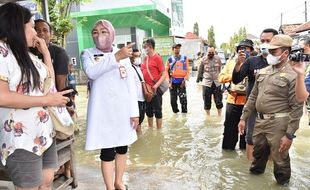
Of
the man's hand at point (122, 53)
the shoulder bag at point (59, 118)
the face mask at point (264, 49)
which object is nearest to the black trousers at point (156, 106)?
the face mask at point (264, 49)

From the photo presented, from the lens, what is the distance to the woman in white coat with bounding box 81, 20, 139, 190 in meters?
3.26

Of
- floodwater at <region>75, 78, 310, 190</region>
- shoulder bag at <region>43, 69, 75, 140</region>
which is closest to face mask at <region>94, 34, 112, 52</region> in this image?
shoulder bag at <region>43, 69, 75, 140</region>

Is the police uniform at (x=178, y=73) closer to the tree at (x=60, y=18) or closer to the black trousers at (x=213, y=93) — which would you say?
the black trousers at (x=213, y=93)

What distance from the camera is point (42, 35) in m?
3.46

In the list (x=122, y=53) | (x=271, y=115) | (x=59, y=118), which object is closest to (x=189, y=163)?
(x=271, y=115)

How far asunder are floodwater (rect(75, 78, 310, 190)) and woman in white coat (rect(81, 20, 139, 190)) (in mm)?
789

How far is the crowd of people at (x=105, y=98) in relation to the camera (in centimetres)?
212

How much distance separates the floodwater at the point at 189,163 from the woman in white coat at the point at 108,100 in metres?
0.79

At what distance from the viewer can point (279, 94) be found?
366 centimetres

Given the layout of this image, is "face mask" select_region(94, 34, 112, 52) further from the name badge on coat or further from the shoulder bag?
the shoulder bag

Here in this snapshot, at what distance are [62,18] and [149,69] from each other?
18.4 ft

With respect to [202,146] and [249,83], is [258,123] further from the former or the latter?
[202,146]

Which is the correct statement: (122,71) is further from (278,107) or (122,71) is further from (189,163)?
(189,163)

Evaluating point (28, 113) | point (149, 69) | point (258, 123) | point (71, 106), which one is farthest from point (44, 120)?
point (149, 69)
